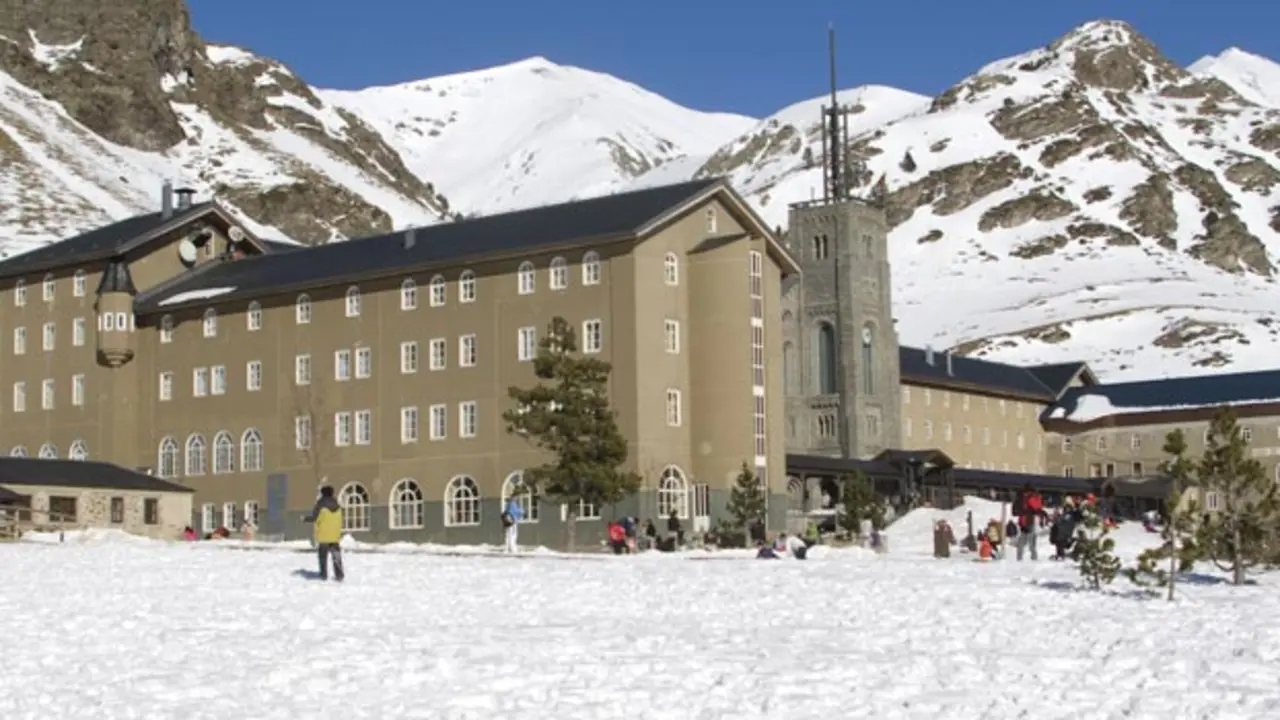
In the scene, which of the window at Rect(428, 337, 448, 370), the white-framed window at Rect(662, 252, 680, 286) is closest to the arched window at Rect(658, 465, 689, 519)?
the white-framed window at Rect(662, 252, 680, 286)

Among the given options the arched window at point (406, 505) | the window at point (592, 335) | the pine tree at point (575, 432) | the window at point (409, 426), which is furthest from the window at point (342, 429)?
the pine tree at point (575, 432)

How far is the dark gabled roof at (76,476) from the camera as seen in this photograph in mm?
67625

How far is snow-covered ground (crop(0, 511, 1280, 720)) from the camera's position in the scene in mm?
20328

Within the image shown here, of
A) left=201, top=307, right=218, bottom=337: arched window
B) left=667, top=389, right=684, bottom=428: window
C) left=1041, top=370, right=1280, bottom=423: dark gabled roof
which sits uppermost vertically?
left=201, top=307, right=218, bottom=337: arched window

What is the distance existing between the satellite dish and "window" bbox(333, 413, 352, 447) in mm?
14767

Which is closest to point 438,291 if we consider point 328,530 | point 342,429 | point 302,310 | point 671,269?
point 342,429

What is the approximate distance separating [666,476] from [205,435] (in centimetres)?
2070

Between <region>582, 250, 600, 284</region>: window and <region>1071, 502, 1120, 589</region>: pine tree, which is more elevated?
<region>582, 250, 600, 284</region>: window

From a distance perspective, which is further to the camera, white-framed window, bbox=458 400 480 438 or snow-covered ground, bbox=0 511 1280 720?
white-framed window, bbox=458 400 480 438

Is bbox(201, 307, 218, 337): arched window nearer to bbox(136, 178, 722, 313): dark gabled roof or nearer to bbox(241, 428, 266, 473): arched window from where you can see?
bbox(136, 178, 722, 313): dark gabled roof

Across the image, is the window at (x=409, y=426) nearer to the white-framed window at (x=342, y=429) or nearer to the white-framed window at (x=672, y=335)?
the white-framed window at (x=342, y=429)

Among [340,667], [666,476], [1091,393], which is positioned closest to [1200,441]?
[1091,393]

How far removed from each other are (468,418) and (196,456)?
13859mm

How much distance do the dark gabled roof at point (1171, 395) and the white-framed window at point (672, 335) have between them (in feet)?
169
